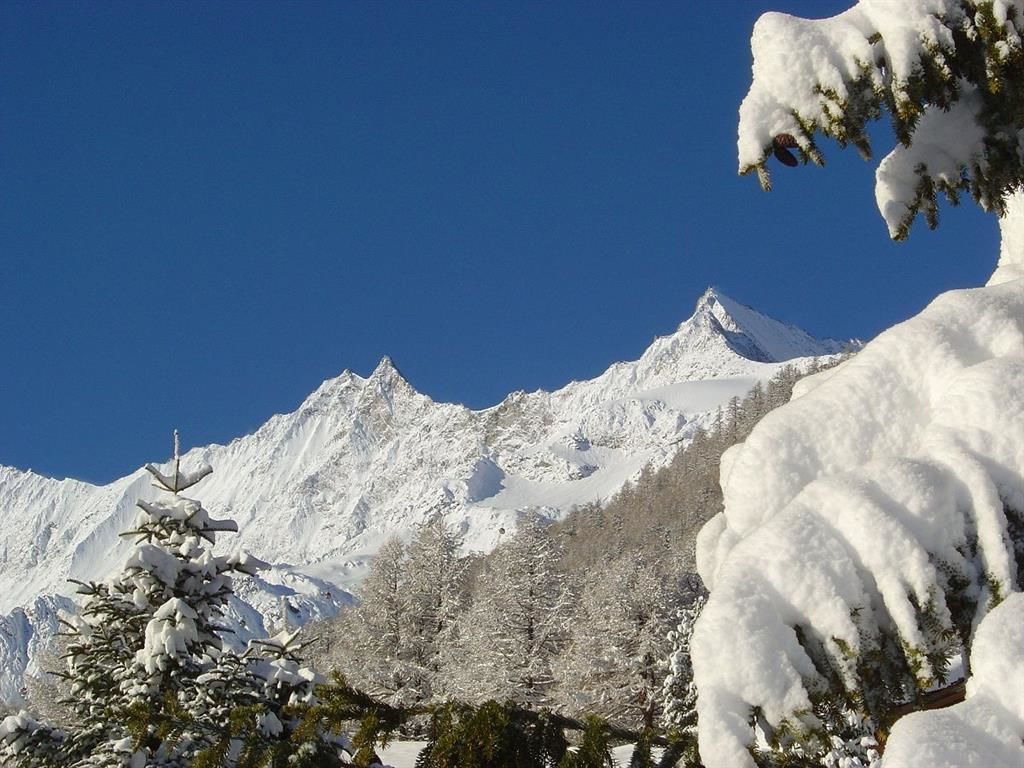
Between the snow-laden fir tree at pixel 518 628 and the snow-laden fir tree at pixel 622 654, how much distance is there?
74cm

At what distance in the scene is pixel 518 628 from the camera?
3366 cm

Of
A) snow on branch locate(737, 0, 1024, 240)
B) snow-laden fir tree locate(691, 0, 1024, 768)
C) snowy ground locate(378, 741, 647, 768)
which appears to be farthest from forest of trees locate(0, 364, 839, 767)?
snow on branch locate(737, 0, 1024, 240)

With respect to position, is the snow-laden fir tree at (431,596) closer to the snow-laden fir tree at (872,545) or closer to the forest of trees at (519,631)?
the forest of trees at (519,631)

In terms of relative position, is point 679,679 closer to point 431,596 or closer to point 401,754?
point 401,754

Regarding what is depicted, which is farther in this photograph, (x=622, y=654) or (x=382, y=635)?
(x=382, y=635)

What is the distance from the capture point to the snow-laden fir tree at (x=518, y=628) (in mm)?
31531

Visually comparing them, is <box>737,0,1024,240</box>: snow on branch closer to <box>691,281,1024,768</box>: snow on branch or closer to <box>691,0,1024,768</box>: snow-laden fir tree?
<box>691,0,1024,768</box>: snow-laden fir tree

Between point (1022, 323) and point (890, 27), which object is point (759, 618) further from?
point (890, 27)

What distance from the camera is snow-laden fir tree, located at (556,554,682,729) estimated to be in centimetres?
3219

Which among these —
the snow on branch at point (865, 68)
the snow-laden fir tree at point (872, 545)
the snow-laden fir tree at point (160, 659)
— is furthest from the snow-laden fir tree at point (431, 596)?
the snow-laden fir tree at point (872, 545)

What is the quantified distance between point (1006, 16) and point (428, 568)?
114 ft

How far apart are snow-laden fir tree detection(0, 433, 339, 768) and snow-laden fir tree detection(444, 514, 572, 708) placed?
67.2 ft

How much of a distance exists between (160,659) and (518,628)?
2468 centimetres

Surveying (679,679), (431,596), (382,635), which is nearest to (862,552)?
(679,679)
